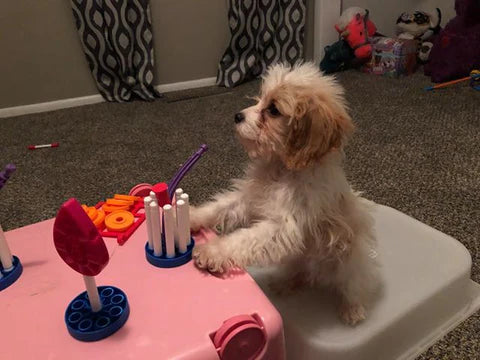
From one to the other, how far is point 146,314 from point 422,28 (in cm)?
274

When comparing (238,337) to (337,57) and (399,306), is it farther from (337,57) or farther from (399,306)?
(337,57)

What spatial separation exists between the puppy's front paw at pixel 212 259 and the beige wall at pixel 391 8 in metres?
2.50

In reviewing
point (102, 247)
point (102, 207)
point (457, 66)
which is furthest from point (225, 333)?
point (457, 66)

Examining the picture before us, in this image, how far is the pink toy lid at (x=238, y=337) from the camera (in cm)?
63

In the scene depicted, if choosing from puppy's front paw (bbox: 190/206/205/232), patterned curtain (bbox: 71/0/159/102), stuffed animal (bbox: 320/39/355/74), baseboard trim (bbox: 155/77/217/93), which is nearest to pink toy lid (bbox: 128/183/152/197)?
puppy's front paw (bbox: 190/206/205/232)

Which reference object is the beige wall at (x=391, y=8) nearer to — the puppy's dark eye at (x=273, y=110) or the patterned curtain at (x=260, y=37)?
the patterned curtain at (x=260, y=37)

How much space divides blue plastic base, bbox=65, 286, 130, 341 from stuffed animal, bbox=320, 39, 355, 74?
7.42 ft

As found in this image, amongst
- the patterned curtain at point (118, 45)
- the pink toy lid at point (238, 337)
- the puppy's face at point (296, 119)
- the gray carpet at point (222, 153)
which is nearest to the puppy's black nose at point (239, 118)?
the puppy's face at point (296, 119)

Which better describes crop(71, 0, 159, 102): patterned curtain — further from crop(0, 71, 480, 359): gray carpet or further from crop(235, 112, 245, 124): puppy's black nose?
crop(235, 112, 245, 124): puppy's black nose

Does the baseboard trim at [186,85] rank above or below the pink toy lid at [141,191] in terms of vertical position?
below

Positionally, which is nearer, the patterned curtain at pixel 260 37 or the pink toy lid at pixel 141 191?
the pink toy lid at pixel 141 191

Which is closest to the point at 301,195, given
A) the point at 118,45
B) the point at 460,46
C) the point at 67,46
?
the point at 118,45

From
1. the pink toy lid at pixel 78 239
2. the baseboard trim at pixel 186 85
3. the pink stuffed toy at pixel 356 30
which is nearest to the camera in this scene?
the pink toy lid at pixel 78 239

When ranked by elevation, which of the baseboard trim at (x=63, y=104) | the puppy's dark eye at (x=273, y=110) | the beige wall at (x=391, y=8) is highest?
the puppy's dark eye at (x=273, y=110)
